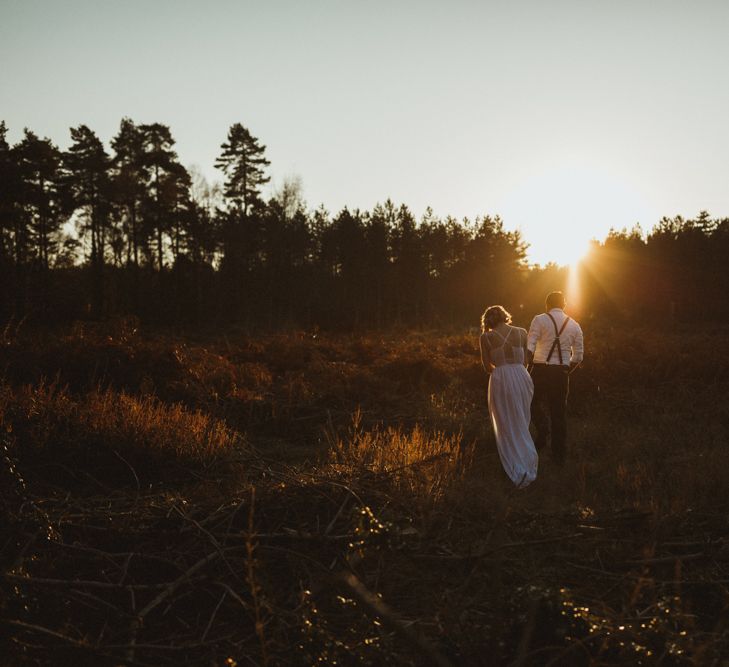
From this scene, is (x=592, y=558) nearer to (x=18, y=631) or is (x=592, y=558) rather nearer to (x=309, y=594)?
(x=309, y=594)

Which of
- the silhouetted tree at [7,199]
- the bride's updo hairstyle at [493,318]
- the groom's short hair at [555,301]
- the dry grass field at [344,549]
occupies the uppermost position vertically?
the silhouetted tree at [7,199]

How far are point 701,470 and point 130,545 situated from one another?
243 inches

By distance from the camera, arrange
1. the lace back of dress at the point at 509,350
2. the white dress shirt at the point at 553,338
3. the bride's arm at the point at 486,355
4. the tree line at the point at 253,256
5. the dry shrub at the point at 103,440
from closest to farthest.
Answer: the dry shrub at the point at 103,440 → the lace back of dress at the point at 509,350 → the bride's arm at the point at 486,355 → the white dress shirt at the point at 553,338 → the tree line at the point at 253,256

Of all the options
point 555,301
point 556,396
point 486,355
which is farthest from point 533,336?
point 486,355

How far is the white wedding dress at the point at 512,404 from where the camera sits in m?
6.47

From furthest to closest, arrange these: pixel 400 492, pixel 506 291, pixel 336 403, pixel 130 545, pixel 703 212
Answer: pixel 506 291 < pixel 703 212 < pixel 336 403 < pixel 400 492 < pixel 130 545

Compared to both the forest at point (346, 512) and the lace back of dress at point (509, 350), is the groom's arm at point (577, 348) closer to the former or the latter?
the lace back of dress at point (509, 350)

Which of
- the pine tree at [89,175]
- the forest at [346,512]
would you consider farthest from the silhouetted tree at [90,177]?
the forest at [346,512]

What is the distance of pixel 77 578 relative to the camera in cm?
350

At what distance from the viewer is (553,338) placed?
723 cm

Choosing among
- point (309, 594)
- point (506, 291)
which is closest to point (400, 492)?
point (309, 594)

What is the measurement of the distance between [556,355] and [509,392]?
111cm

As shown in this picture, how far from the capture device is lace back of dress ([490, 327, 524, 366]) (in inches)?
260

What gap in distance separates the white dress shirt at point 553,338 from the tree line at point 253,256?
70.4 ft
